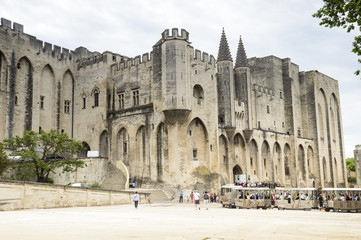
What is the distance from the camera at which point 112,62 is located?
44.7m

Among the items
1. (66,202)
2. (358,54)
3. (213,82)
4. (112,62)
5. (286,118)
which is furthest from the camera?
(286,118)

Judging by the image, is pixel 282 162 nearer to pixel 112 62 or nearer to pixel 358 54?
pixel 112 62

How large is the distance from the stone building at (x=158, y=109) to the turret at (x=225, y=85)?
0.10m

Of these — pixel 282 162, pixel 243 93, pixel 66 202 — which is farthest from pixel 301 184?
pixel 66 202

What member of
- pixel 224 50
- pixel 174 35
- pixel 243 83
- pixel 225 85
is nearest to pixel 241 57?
pixel 243 83

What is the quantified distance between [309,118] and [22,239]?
52.8 metres

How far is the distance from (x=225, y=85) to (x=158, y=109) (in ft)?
28.7

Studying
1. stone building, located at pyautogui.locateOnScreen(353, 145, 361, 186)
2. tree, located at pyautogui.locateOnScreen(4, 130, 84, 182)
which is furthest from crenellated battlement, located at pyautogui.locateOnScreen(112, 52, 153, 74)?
stone building, located at pyautogui.locateOnScreen(353, 145, 361, 186)

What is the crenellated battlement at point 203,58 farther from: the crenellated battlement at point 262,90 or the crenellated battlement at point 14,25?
the crenellated battlement at point 14,25

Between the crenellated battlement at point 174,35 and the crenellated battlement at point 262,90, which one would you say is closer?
the crenellated battlement at point 174,35

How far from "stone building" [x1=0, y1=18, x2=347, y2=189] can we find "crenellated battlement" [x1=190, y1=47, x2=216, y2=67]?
11 centimetres

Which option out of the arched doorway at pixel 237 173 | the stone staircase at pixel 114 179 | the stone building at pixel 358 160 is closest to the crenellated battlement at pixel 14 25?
the stone staircase at pixel 114 179

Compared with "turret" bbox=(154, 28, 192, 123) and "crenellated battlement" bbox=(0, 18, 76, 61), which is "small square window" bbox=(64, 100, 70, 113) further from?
"turret" bbox=(154, 28, 192, 123)

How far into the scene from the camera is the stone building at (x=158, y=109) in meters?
38.1
